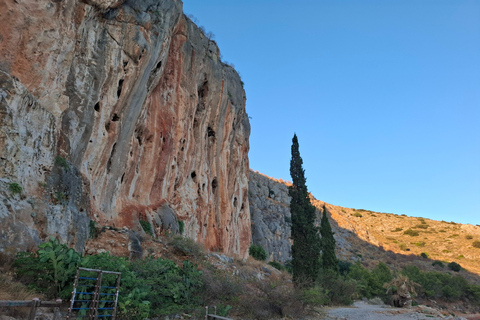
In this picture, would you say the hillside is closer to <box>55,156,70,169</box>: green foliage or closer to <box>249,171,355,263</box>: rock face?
<box>249,171,355,263</box>: rock face

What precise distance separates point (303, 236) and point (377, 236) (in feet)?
233

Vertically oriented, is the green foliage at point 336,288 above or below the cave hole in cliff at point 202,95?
below

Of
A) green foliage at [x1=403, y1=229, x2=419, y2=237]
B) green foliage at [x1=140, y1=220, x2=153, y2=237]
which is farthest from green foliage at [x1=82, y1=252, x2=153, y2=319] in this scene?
green foliage at [x1=403, y1=229, x2=419, y2=237]

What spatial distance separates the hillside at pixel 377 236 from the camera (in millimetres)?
52906

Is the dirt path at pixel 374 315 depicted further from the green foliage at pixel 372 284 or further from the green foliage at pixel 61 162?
the green foliage at pixel 61 162

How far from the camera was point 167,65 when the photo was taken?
76.6 feet

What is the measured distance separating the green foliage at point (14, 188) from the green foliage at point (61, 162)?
2.00m

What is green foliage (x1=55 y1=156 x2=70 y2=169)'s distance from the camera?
11.7 meters

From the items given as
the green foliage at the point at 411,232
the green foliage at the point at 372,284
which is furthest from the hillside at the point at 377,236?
the green foliage at the point at 372,284

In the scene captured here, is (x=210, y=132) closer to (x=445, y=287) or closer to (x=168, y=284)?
(x=168, y=284)

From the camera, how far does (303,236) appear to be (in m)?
24.8

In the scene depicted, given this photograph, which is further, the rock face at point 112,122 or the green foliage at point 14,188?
the rock face at point 112,122

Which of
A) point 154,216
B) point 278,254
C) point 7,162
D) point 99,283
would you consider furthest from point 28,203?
point 278,254

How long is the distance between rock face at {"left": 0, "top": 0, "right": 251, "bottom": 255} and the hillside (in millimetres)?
22334
